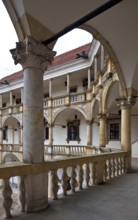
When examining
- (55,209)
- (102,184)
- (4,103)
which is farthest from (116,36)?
(4,103)

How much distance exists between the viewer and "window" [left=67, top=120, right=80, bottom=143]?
21.0 metres

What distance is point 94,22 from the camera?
6.10 meters

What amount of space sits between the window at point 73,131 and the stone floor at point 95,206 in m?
15.3

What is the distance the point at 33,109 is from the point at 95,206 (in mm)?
2179

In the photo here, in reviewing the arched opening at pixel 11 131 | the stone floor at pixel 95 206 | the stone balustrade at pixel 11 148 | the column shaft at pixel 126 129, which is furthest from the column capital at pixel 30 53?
the arched opening at pixel 11 131

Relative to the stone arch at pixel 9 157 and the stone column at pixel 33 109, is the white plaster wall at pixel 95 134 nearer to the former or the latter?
the stone arch at pixel 9 157

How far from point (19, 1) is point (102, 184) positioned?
474 cm

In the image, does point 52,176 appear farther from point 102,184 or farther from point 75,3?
point 75,3

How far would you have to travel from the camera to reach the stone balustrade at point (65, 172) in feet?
11.7

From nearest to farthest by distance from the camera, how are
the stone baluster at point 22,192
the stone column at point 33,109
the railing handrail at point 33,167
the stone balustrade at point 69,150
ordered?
the railing handrail at point 33,167 → the stone baluster at point 22,192 → the stone column at point 33,109 → the stone balustrade at point 69,150

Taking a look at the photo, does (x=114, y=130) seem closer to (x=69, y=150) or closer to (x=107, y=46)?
(x=69, y=150)

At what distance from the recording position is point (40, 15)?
13.6 ft

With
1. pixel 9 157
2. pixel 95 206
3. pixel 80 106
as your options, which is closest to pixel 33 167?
pixel 95 206

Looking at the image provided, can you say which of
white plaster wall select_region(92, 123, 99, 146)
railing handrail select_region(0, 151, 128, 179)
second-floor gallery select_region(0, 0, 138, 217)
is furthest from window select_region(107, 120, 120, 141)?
railing handrail select_region(0, 151, 128, 179)
